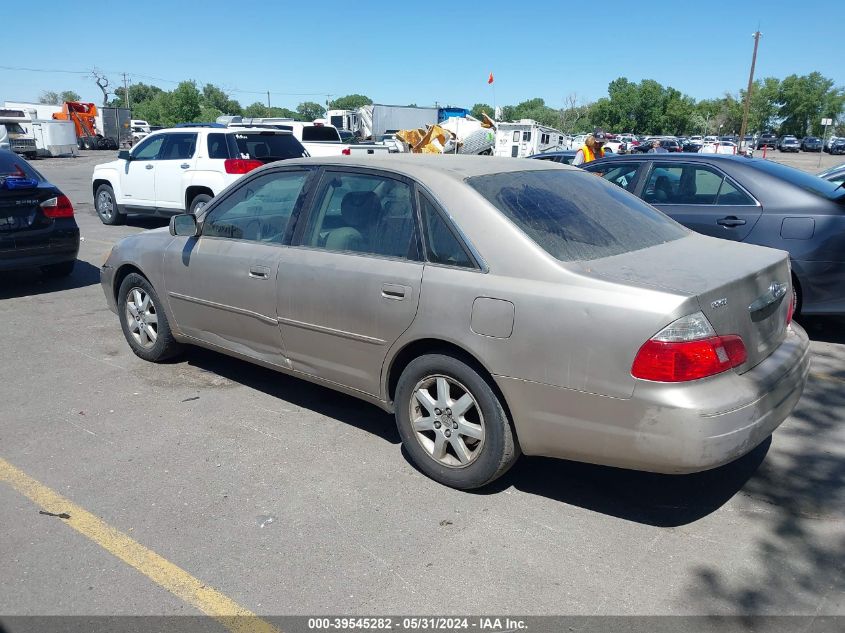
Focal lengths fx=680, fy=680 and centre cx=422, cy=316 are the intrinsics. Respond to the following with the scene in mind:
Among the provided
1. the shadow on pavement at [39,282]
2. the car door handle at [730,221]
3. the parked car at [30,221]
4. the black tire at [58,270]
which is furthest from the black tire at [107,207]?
the car door handle at [730,221]

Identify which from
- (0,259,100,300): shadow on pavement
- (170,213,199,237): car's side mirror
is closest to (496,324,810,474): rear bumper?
(170,213,199,237): car's side mirror

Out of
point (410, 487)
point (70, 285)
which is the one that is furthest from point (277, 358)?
point (70, 285)

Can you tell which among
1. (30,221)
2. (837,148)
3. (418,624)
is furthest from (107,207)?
(837,148)

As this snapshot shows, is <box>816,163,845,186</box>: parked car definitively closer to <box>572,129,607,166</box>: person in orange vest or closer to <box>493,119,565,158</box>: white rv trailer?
<box>572,129,607,166</box>: person in orange vest

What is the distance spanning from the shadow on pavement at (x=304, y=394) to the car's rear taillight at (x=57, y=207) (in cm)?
329

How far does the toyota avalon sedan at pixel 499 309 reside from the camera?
2.92 meters

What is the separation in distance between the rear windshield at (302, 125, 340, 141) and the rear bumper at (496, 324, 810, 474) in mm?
16328

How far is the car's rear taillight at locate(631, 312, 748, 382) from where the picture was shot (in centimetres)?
284

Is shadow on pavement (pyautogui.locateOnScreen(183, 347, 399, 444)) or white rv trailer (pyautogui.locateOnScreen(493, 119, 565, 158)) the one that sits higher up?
white rv trailer (pyautogui.locateOnScreen(493, 119, 565, 158))

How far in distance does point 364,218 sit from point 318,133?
15479 millimetres

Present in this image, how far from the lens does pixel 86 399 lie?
4805 mm

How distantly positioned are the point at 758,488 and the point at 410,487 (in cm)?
186

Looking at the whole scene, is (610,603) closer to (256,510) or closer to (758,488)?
(758,488)

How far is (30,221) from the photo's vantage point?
7527 mm
